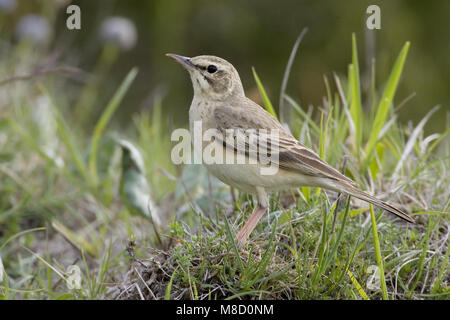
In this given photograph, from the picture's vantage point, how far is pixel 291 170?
3480 mm

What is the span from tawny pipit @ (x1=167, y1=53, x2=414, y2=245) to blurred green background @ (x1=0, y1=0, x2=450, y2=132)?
3966 millimetres

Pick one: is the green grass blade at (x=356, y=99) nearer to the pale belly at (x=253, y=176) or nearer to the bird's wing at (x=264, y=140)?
the bird's wing at (x=264, y=140)

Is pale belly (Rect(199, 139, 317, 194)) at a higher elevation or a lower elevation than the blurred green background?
lower

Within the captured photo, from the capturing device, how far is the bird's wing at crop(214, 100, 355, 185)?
3439 millimetres

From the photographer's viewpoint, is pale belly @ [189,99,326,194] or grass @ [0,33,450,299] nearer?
grass @ [0,33,450,299]

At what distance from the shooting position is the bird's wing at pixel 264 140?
3439 millimetres

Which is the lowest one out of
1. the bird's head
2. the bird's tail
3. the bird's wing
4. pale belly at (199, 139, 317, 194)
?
the bird's tail

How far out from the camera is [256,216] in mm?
3500

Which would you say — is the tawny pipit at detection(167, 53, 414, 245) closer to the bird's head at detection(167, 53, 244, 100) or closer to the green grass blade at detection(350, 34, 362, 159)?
the bird's head at detection(167, 53, 244, 100)

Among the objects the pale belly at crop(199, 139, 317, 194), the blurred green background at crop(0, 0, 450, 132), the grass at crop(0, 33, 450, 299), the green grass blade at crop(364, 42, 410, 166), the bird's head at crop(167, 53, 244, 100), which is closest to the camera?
the grass at crop(0, 33, 450, 299)

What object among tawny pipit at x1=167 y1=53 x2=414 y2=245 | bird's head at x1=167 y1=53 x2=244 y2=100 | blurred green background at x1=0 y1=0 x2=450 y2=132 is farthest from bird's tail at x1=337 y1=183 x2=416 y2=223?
blurred green background at x1=0 y1=0 x2=450 y2=132

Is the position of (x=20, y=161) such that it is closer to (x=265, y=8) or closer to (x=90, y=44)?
(x=90, y=44)


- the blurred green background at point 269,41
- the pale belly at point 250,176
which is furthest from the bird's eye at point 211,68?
the blurred green background at point 269,41

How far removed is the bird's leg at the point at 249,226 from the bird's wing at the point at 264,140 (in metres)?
0.28
